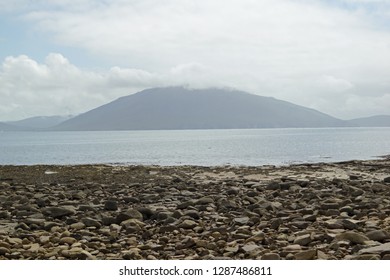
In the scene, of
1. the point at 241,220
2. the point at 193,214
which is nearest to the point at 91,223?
the point at 193,214

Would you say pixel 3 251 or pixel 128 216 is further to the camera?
pixel 128 216

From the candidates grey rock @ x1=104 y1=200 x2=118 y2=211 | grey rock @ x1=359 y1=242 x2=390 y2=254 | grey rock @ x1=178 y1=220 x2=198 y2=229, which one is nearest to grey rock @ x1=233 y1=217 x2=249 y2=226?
grey rock @ x1=178 y1=220 x2=198 y2=229

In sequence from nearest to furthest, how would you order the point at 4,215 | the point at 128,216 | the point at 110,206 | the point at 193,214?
the point at 128,216, the point at 193,214, the point at 4,215, the point at 110,206

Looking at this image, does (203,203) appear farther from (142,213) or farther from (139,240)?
(139,240)

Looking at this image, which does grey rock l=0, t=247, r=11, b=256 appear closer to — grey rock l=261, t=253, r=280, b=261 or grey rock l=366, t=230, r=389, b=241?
grey rock l=261, t=253, r=280, b=261

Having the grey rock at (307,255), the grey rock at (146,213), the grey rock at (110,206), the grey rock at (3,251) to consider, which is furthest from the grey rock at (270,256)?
the grey rock at (110,206)

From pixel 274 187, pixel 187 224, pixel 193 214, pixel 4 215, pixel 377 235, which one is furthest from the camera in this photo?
pixel 274 187

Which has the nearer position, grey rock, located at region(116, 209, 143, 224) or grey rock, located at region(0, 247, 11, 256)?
grey rock, located at region(0, 247, 11, 256)

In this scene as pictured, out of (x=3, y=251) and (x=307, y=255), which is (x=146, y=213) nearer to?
(x=3, y=251)

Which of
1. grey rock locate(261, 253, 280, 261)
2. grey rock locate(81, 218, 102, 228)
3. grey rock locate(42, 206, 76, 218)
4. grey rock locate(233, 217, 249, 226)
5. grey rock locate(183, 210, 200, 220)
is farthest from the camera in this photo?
grey rock locate(42, 206, 76, 218)

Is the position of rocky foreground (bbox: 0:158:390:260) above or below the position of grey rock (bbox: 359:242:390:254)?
below

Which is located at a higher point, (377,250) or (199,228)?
(377,250)

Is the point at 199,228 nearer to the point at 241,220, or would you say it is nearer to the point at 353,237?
the point at 241,220
